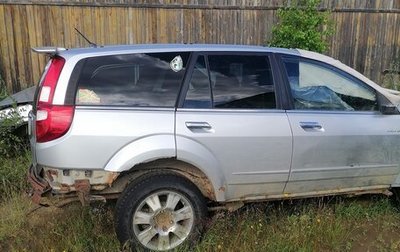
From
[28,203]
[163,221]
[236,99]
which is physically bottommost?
[28,203]

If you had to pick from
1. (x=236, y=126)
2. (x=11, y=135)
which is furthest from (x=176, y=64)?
(x=11, y=135)

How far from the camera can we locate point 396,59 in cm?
984

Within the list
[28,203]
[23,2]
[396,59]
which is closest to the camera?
[28,203]

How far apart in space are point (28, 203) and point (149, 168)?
1.93 m

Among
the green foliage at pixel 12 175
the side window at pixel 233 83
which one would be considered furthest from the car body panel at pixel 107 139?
the green foliage at pixel 12 175

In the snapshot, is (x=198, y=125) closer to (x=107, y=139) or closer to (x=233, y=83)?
(x=233, y=83)

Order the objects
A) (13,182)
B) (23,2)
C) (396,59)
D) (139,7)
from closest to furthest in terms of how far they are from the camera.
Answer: (13,182), (23,2), (139,7), (396,59)

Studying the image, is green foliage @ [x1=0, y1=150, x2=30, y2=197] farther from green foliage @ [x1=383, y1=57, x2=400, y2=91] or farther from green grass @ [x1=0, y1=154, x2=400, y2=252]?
green foliage @ [x1=383, y1=57, x2=400, y2=91]

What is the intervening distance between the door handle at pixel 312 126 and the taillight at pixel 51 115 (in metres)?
2.09

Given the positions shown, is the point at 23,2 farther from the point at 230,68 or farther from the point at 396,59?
the point at 396,59

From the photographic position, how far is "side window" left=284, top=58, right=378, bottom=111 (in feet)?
13.5

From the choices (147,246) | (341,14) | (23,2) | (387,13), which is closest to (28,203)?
(147,246)

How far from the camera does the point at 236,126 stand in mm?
3781

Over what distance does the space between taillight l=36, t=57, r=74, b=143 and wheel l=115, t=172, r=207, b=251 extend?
0.75 meters
